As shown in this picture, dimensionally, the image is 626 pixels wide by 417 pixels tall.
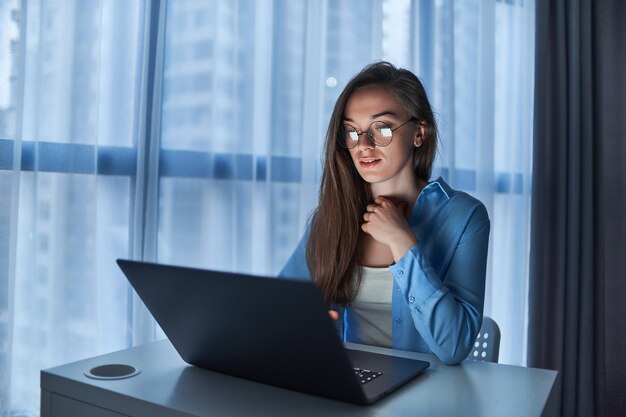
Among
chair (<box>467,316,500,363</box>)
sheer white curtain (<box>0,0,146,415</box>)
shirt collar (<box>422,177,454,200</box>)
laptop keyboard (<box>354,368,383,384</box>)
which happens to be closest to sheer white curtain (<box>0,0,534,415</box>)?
sheer white curtain (<box>0,0,146,415</box>)

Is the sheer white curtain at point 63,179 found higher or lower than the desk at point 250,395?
higher

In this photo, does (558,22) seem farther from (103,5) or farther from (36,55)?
(36,55)

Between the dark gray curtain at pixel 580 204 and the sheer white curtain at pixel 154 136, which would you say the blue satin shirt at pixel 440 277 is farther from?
the dark gray curtain at pixel 580 204

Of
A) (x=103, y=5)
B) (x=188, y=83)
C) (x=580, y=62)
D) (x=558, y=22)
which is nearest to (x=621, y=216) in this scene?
(x=580, y=62)

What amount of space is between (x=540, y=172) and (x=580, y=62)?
0.58 meters

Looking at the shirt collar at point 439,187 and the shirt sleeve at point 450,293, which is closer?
the shirt sleeve at point 450,293

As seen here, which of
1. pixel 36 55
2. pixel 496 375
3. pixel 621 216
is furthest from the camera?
pixel 621 216

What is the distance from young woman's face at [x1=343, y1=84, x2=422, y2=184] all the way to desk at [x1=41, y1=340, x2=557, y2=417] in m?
0.55

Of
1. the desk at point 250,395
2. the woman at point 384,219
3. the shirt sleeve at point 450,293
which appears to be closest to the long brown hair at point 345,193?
the woman at point 384,219

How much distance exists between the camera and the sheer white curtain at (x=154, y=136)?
1.61 metres

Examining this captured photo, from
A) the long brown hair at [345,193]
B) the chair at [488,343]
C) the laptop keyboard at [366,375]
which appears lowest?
the chair at [488,343]

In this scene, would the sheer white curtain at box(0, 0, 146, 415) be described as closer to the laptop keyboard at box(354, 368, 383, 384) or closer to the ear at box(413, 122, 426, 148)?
the ear at box(413, 122, 426, 148)

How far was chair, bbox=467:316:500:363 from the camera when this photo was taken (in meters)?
1.42

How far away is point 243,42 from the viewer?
210cm
